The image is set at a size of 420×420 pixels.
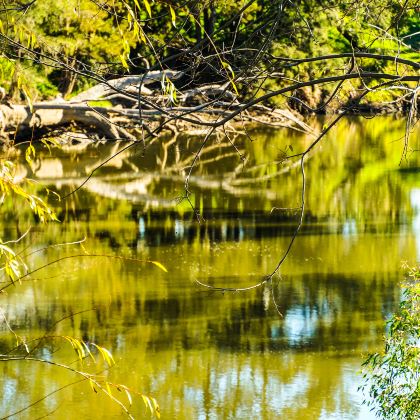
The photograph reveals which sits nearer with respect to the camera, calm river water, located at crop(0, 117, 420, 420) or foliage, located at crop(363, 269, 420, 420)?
foliage, located at crop(363, 269, 420, 420)

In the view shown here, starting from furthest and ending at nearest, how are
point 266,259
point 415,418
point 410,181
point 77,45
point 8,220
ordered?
point 77,45 → point 410,181 → point 8,220 → point 266,259 → point 415,418

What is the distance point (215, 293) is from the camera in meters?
11.0

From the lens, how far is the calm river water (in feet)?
26.1

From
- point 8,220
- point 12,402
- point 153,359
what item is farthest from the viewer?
point 8,220

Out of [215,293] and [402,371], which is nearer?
[402,371]

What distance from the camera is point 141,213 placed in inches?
622

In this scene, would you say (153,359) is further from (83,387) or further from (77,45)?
(77,45)

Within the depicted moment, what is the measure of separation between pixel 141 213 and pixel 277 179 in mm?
4620

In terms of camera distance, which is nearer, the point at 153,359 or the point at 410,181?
the point at 153,359

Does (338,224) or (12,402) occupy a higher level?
(338,224)

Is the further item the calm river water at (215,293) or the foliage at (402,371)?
the calm river water at (215,293)

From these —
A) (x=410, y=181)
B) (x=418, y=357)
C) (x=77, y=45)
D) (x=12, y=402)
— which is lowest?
(x=12, y=402)

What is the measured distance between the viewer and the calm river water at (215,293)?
7961mm

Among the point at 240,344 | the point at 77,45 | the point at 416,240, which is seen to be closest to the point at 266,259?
the point at 416,240
